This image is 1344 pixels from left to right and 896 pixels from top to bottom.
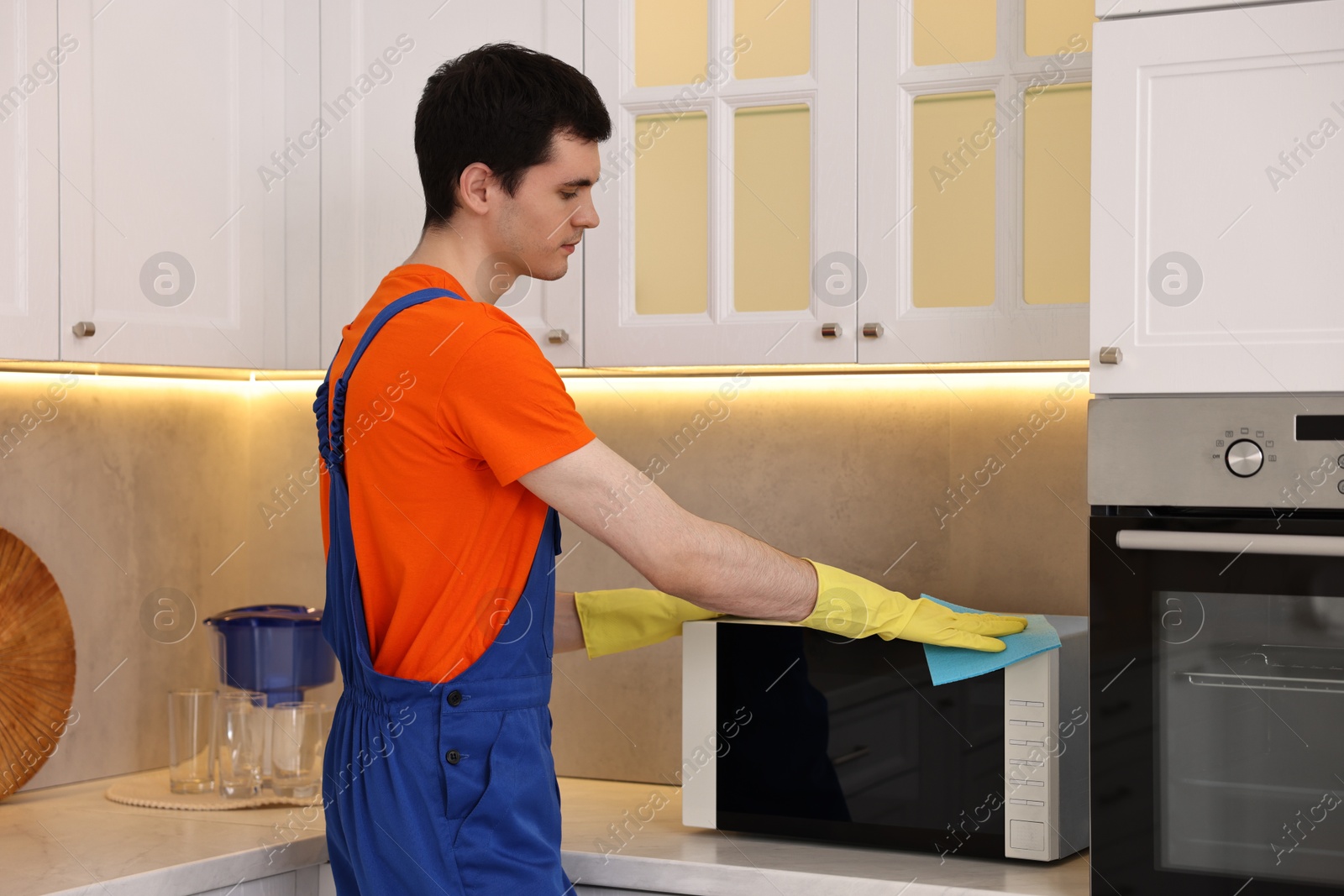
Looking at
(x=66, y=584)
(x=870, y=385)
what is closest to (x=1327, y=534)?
(x=870, y=385)

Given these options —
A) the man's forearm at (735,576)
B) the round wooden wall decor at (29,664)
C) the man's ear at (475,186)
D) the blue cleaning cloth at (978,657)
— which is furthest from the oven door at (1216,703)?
the round wooden wall decor at (29,664)

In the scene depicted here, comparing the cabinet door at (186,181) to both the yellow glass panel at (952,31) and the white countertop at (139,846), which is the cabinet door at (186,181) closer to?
the white countertop at (139,846)

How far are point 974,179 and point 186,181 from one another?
1053 mm

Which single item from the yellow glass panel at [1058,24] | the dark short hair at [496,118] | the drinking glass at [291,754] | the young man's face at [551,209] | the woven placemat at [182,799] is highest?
the yellow glass panel at [1058,24]

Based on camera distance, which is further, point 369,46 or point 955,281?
point 369,46

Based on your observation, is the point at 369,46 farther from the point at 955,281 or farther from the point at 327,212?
the point at 955,281

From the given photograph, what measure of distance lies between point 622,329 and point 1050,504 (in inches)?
25.7

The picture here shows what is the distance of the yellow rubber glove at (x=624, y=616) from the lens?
157 centimetres

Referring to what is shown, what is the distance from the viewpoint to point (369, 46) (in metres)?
1.87

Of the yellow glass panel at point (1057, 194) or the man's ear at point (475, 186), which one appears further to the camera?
the yellow glass panel at point (1057, 194)

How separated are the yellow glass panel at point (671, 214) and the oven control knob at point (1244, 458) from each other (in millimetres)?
693

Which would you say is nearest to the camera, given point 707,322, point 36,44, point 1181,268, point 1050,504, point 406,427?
point 406,427

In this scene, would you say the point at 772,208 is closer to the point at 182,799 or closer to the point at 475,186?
the point at 475,186

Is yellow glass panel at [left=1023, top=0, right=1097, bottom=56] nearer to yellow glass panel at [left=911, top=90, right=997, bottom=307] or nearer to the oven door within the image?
yellow glass panel at [left=911, top=90, right=997, bottom=307]
